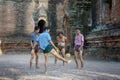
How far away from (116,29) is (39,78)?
6.75 meters

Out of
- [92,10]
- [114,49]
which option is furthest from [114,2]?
[92,10]

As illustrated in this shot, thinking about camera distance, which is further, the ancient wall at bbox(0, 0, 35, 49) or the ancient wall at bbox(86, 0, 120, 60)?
the ancient wall at bbox(0, 0, 35, 49)

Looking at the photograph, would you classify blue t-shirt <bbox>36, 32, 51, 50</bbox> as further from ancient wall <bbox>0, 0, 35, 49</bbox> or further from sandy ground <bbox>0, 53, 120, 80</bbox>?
ancient wall <bbox>0, 0, 35, 49</bbox>

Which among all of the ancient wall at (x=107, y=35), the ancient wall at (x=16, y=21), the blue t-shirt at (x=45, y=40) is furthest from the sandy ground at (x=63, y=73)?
the ancient wall at (x=16, y=21)

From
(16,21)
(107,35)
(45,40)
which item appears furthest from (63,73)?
(16,21)

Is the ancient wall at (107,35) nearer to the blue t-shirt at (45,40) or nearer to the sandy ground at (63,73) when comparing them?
the sandy ground at (63,73)

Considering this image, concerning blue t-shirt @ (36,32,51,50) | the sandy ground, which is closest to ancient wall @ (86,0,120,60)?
the sandy ground

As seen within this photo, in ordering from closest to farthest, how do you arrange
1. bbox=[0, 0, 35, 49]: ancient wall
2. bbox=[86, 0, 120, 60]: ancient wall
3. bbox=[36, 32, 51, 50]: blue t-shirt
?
bbox=[36, 32, 51, 50]: blue t-shirt
bbox=[86, 0, 120, 60]: ancient wall
bbox=[0, 0, 35, 49]: ancient wall

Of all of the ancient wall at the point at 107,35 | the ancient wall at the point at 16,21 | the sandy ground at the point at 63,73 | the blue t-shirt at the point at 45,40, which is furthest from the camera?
the ancient wall at the point at 16,21

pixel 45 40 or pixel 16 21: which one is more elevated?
pixel 45 40

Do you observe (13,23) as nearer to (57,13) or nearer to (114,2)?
(57,13)

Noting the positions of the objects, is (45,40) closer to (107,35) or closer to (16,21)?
(107,35)

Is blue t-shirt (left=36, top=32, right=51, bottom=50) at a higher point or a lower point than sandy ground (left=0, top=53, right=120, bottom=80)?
higher

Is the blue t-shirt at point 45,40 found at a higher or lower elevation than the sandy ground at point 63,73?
higher
